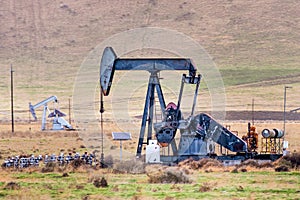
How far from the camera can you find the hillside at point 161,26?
129 m

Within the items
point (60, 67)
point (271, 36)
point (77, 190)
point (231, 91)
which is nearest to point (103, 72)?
point (77, 190)

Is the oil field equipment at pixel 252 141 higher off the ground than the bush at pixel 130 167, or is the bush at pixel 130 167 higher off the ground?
the oil field equipment at pixel 252 141

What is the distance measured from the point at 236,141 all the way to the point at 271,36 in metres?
116

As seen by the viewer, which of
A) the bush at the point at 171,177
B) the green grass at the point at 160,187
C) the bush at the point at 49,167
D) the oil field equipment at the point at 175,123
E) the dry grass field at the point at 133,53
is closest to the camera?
the green grass at the point at 160,187

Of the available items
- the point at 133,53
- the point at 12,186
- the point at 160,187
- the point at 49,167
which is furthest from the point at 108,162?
the point at 133,53

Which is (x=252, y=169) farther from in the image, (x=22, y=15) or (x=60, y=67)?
(x=22, y=15)

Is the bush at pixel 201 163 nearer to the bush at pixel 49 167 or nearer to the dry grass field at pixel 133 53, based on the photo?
the bush at pixel 49 167

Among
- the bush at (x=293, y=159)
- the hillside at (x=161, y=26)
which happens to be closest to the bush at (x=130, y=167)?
the bush at (x=293, y=159)

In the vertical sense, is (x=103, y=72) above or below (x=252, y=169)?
above

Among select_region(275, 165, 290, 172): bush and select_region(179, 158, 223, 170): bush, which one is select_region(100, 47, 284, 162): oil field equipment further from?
select_region(275, 165, 290, 172): bush

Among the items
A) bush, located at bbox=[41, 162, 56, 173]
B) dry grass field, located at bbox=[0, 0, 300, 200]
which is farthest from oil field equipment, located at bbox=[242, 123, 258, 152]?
dry grass field, located at bbox=[0, 0, 300, 200]

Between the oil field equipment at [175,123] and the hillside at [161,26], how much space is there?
256 ft

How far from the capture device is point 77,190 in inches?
981

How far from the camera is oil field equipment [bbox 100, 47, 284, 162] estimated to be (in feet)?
112
